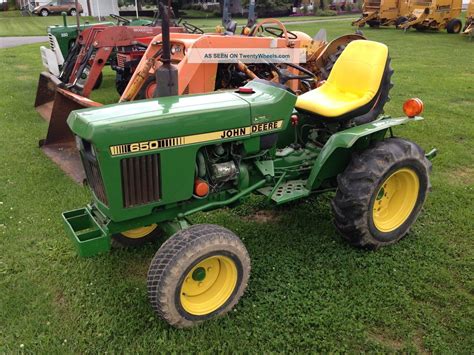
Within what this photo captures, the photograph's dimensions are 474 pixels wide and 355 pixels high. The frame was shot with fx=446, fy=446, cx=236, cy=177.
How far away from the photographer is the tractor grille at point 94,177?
2625 millimetres

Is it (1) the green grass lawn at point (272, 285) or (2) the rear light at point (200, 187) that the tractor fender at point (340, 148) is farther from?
(2) the rear light at point (200, 187)

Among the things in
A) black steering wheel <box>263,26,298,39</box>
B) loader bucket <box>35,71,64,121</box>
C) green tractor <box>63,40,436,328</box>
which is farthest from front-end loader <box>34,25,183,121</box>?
green tractor <box>63,40,436,328</box>

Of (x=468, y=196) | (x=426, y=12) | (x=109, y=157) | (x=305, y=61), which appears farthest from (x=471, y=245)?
(x=426, y=12)

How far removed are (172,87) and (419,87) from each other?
22.8 ft

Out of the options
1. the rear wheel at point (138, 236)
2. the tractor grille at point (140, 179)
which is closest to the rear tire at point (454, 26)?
the rear wheel at point (138, 236)

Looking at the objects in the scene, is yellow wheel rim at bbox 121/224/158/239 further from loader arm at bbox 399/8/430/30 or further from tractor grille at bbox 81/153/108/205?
loader arm at bbox 399/8/430/30

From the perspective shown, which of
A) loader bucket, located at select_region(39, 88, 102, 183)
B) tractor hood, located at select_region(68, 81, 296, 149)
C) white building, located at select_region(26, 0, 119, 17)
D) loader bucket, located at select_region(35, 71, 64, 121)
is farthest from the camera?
white building, located at select_region(26, 0, 119, 17)

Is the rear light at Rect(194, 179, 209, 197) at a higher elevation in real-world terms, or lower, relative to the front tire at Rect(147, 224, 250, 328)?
higher

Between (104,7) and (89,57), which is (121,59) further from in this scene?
(104,7)

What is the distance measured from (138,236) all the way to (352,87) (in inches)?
84.2

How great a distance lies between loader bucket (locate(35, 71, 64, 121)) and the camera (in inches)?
250

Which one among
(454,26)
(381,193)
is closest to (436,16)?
(454,26)

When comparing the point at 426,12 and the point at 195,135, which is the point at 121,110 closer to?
the point at 195,135

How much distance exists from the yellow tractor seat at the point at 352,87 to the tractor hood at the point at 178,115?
1.67 ft
